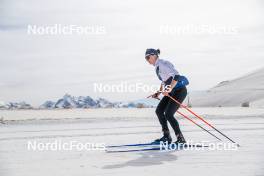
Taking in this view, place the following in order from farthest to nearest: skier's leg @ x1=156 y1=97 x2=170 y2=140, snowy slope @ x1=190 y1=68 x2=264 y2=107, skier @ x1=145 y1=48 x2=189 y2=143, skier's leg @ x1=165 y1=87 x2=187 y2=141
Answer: snowy slope @ x1=190 y1=68 x2=264 y2=107, skier's leg @ x1=156 y1=97 x2=170 y2=140, skier's leg @ x1=165 y1=87 x2=187 y2=141, skier @ x1=145 y1=48 x2=189 y2=143

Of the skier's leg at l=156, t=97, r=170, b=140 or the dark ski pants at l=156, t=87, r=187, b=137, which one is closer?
the dark ski pants at l=156, t=87, r=187, b=137

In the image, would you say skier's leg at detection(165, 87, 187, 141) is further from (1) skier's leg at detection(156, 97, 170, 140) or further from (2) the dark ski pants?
(1) skier's leg at detection(156, 97, 170, 140)

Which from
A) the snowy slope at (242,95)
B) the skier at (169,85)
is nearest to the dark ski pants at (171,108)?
the skier at (169,85)

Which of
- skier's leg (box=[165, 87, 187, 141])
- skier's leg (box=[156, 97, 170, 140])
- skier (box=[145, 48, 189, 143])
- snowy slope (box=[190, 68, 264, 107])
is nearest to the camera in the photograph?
skier (box=[145, 48, 189, 143])

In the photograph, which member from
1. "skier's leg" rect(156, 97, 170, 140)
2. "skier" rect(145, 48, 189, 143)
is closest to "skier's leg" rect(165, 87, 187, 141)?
"skier" rect(145, 48, 189, 143)

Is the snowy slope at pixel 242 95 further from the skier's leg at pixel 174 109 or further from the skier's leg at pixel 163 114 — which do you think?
the skier's leg at pixel 174 109

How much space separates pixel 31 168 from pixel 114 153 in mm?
1759

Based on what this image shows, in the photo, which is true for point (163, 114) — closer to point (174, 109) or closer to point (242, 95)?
point (174, 109)

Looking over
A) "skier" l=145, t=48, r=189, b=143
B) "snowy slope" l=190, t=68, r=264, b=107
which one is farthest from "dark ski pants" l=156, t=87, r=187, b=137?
"snowy slope" l=190, t=68, r=264, b=107

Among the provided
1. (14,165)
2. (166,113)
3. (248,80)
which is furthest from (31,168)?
(248,80)

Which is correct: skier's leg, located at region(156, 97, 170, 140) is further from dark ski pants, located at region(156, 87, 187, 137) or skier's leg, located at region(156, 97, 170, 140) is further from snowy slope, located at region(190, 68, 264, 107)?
snowy slope, located at region(190, 68, 264, 107)

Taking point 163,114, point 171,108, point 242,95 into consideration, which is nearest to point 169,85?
point 171,108

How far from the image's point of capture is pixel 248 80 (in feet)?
142

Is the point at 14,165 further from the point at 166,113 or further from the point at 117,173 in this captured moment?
the point at 166,113
